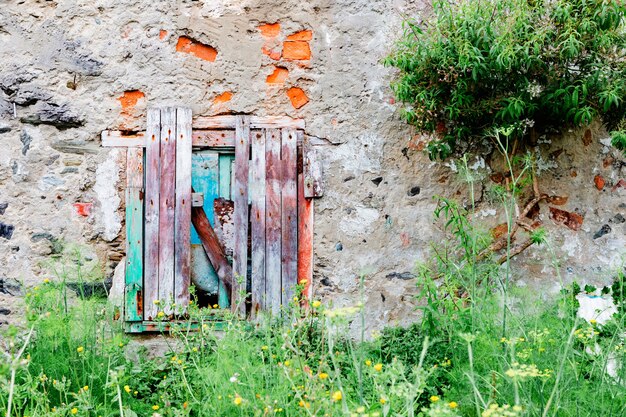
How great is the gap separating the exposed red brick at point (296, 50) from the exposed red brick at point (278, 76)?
98 mm

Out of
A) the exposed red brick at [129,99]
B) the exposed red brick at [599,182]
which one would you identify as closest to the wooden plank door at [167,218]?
the exposed red brick at [129,99]

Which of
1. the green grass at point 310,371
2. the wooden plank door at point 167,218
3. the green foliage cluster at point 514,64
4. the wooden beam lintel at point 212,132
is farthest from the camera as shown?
the wooden beam lintel at point 212,132

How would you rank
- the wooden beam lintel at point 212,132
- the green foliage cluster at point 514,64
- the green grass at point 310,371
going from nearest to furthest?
the green grass at point 310,371
the green foliage cluster at point 514,64
the wooden beam lintel at point 212,132

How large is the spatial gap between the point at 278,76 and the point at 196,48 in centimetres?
61

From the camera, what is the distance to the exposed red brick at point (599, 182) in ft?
16.0

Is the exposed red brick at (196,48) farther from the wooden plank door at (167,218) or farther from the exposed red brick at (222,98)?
the wooden plank door at (167,218)

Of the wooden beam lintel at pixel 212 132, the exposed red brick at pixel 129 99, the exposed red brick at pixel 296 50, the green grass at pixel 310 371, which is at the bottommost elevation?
the green grass at pixel 310 371

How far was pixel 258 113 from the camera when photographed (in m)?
4.84

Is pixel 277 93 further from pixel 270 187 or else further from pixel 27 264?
pixel 27 264


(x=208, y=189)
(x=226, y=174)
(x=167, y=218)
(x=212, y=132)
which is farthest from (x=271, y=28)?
(x=167, y=218)

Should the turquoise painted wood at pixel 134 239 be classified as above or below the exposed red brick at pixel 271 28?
below

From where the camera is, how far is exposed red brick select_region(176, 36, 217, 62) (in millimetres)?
4840

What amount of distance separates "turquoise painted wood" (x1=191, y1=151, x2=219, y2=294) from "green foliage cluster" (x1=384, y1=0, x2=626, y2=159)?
54.9 inches

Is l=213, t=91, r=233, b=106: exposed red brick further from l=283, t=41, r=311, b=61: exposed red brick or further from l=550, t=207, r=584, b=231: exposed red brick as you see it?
l=550, t=207, r=584, b=231: exposed red brick
